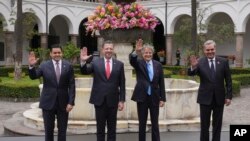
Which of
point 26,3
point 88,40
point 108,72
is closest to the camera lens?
point 108,72

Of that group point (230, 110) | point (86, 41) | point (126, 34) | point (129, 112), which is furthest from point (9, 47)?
point (129, 112)

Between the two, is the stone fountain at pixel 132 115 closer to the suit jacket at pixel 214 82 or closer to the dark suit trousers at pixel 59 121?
the dark suit trousers at pixel 59 121

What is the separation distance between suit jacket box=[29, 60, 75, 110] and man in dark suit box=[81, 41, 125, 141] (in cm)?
29

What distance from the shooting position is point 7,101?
688 inches

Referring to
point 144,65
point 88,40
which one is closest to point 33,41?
point 88,40

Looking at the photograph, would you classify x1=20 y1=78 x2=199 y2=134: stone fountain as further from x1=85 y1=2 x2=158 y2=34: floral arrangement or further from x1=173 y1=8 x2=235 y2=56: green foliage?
x1=173 y1=8 x2=235 y2=56: green foliage

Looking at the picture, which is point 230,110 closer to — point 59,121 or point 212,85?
point 212,85

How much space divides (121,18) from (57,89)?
3.71m

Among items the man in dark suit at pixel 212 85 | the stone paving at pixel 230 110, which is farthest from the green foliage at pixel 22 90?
the man in dark suit at pixel 212 85

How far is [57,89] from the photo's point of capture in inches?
278

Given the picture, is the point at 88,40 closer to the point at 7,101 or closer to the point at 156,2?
the point at 156,2

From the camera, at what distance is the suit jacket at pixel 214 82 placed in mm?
7336

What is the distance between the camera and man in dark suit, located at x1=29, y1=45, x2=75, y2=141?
23.1 ft

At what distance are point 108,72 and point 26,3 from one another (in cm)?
2561
